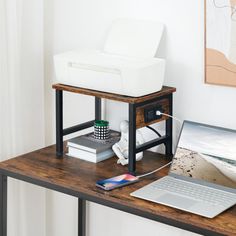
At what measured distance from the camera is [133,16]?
90.0 inches

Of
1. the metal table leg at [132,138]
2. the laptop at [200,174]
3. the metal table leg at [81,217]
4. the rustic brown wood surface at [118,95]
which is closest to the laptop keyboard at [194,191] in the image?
the laptop at [200,174]

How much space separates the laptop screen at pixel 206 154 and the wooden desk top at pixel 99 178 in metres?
0.11

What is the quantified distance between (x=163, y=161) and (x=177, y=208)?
44 cm

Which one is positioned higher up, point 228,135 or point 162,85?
point 162,85

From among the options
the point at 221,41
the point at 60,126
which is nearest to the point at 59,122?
the point at 60,126

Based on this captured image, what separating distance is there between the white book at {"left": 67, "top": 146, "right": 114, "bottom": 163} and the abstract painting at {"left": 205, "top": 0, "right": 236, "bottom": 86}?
18.9 inches

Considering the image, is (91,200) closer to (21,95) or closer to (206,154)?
(206,154)

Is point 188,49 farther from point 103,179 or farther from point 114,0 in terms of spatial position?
point 103,179

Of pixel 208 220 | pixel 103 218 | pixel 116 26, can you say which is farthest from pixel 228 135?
pixel 103 218

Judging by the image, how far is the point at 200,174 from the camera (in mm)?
1955

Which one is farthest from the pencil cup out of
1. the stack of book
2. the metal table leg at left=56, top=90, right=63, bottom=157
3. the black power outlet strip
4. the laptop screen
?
the laptop screen

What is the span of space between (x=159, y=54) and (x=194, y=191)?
1.99ft

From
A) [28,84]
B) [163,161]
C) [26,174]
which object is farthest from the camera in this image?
[28,84]

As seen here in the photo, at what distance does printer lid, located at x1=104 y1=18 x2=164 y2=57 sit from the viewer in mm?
2178
